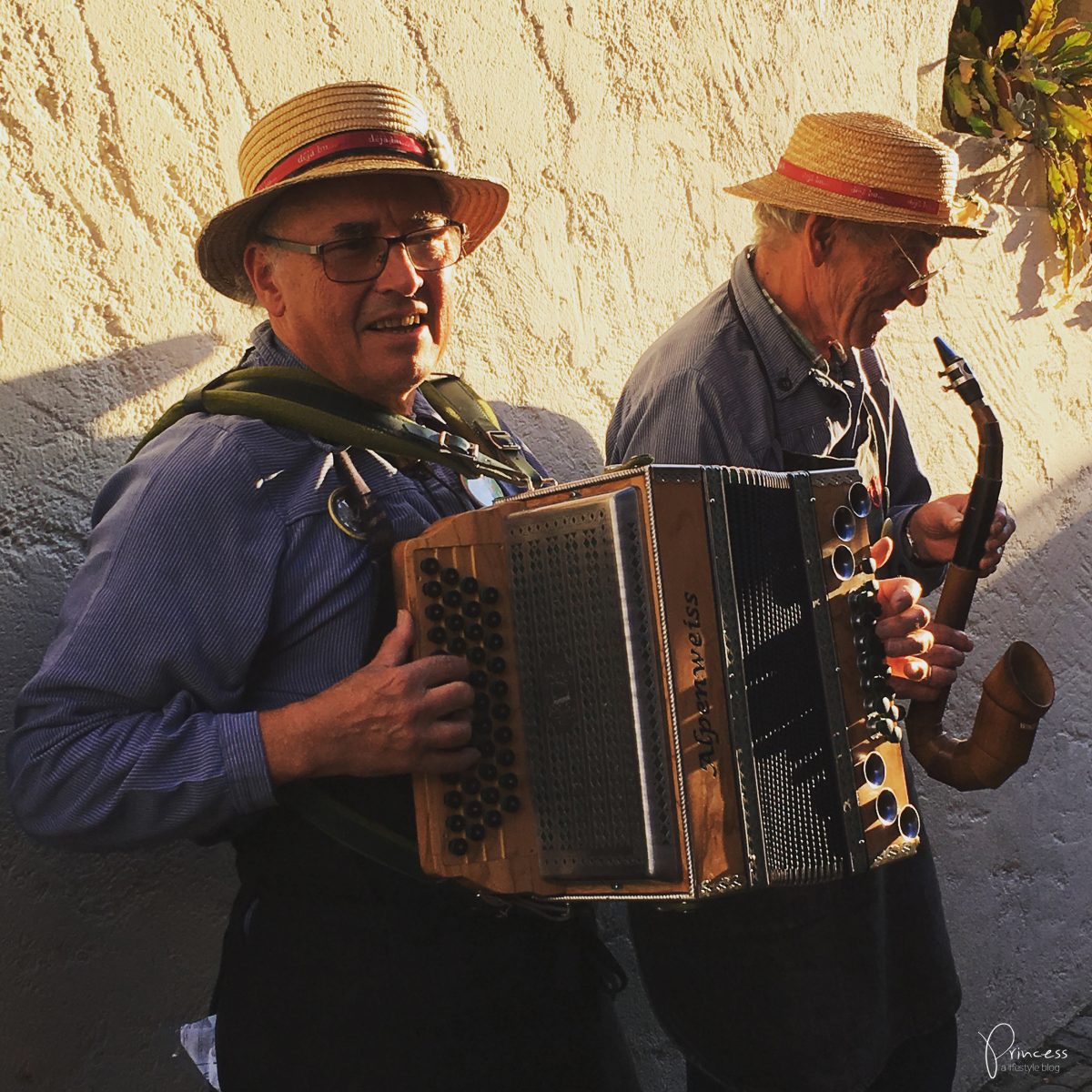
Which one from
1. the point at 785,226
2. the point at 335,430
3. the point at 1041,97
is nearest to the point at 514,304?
the point at 785,226

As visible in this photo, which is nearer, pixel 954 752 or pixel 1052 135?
pixel 954 752

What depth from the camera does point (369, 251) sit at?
79.7 inches

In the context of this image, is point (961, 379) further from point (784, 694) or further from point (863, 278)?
point (784, 694)

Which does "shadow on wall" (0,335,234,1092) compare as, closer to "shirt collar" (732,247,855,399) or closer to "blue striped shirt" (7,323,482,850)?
"blue striped shirt" (7,323,482,850)

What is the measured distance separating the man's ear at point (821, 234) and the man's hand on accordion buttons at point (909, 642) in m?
0.80

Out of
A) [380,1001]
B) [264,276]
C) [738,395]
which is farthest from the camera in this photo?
[738,395]

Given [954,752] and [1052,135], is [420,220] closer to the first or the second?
[954,752]

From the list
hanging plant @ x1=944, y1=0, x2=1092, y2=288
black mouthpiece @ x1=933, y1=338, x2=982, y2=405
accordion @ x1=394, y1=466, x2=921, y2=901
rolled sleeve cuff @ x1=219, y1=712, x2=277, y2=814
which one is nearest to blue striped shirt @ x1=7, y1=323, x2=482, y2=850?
rolled sleeve cuff @ x1=219, y1=712, x2=277, y2=814

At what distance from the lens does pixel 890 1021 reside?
8.58ft

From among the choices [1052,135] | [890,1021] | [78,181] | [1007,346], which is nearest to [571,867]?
[890,1021]

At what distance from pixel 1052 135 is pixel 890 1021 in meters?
2.90

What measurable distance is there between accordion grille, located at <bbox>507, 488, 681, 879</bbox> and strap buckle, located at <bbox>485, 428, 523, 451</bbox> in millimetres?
406

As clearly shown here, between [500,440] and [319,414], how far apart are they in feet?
1.29

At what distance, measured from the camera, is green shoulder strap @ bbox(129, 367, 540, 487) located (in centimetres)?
197
